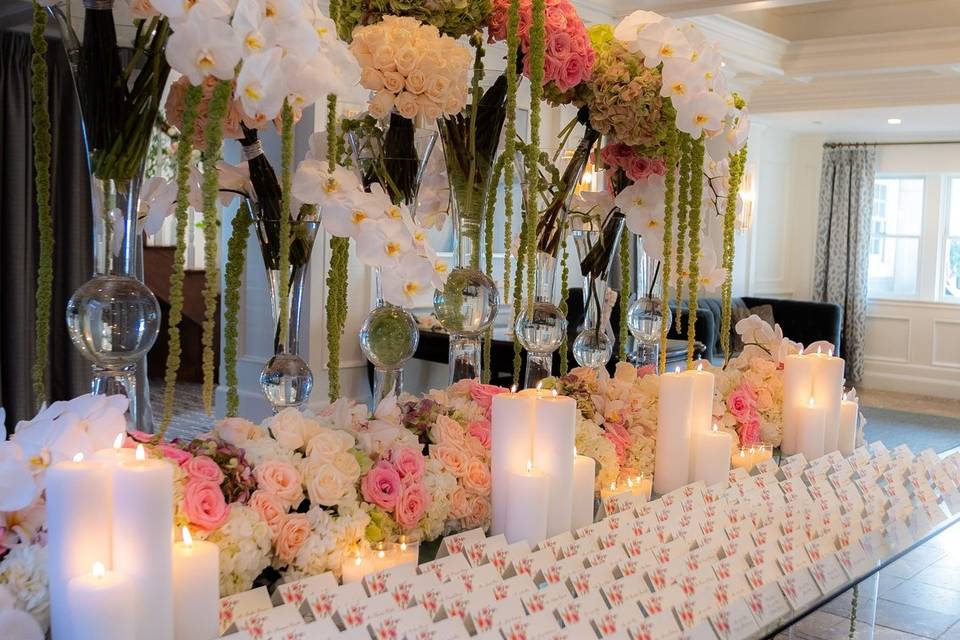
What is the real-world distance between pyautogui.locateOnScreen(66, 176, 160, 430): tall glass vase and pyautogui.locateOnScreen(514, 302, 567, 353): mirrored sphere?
71 cm

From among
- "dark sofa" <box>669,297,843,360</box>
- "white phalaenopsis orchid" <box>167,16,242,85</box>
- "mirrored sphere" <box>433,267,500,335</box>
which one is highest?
"white phalaenopsis orchid" <box>167,16,242,85</box>

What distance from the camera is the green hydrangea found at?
1484 millimetres

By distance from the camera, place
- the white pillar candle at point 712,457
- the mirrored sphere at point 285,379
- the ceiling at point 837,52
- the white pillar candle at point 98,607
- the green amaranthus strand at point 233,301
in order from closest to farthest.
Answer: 1. the white pillar candle at point 98,607
2. the green amaranthus strand at point 233,301
3. the mirrored sphere at point 285,379
4. the white pillar candle at point 712,457
5. the ceiling at point 837,52

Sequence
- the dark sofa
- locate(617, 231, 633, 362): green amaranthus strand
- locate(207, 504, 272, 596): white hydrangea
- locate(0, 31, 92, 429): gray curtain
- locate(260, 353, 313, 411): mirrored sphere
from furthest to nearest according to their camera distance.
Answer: the dark sofa → locate(0, 31, 92, 429): gray curtain → locate(617, 231, 633, 362): green amaranthus strand → locate(260, 353, 313, 411): mirrored sphere → locate(207, 504, 272, 596): white hydrangea

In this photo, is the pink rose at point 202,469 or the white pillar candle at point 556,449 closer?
the pink rose at point 202,469

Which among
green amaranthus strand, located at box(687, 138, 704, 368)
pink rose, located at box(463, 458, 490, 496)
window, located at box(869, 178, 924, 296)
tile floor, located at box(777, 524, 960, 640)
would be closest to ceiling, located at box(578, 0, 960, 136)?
window, located at box(869, 178, 924, 296)

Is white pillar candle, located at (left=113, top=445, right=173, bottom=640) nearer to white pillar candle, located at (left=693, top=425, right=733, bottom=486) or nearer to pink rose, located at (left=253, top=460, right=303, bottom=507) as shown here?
pink rose, located at (left=253, top=460, right=303, bottom=507)

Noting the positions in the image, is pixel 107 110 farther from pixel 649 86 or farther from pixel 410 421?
pixel 649 86

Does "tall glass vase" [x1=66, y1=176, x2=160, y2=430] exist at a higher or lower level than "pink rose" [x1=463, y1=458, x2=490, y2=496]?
higher

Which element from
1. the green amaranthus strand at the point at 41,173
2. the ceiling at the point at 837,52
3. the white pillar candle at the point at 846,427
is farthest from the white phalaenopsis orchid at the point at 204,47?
the ceiling at the point at 837,52

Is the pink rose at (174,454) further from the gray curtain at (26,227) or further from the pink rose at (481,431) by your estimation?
the gray curtain at (26,227)

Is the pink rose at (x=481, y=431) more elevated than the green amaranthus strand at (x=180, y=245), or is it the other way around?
the green amaranthus strand at (x=180, y=245)

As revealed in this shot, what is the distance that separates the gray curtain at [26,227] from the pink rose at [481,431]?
11.6 feet

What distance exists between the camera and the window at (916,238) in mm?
9688
